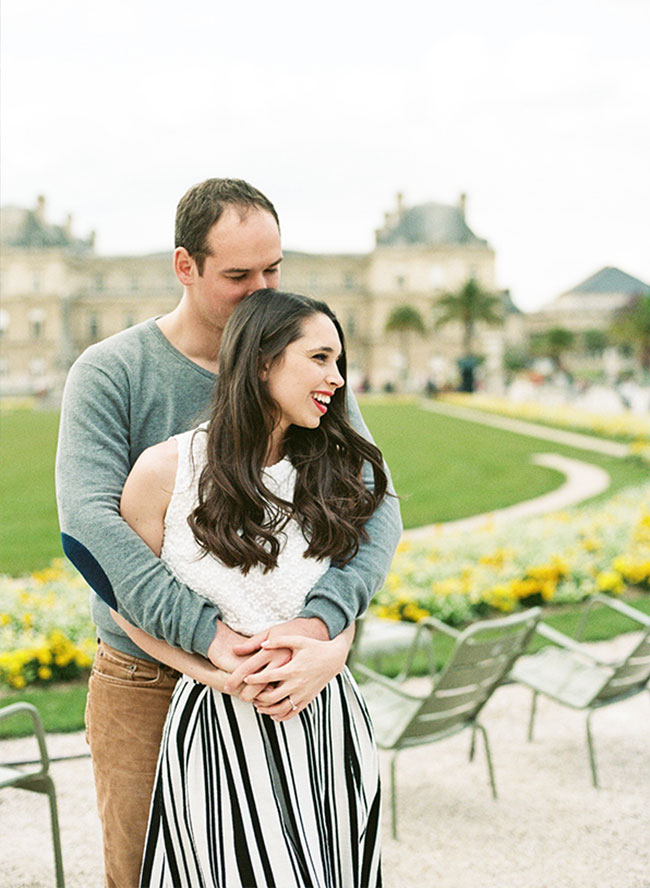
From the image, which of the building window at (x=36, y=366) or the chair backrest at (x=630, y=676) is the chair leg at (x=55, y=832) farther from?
the building window at (x=36, y=366)

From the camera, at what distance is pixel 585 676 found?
3623 mm

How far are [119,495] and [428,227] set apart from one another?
6779cm

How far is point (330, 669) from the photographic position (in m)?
1.51

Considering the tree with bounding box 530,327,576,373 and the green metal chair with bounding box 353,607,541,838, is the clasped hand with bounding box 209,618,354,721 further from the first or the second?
the tree with bounding box 530,327,576,373

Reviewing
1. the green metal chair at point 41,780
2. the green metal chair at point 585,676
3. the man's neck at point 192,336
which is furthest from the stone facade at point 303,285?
the man's neck at point 192,336

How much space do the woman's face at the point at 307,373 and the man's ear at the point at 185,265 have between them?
255mm

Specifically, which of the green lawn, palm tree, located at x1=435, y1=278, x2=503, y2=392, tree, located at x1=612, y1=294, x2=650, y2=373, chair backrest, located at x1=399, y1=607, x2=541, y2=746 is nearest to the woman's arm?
chair backrest, located at x1=399, y1=607, x2=541, y2=746

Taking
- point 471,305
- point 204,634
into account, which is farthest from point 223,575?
point 471,305

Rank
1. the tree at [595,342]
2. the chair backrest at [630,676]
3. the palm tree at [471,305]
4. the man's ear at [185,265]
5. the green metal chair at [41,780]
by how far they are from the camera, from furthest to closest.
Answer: the tree at [595,342]
the palm tree at [471,305]
the chair backrest at [630,676]
the green metal chair at [41,780]
the man's ear at [185,265]

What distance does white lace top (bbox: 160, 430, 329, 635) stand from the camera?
60.2 inches

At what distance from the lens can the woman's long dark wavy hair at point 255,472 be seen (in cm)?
151

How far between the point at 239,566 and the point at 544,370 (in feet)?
207

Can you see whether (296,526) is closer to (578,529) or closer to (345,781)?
(345,781)

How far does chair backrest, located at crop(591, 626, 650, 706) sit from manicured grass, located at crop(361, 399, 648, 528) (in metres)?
2.95
